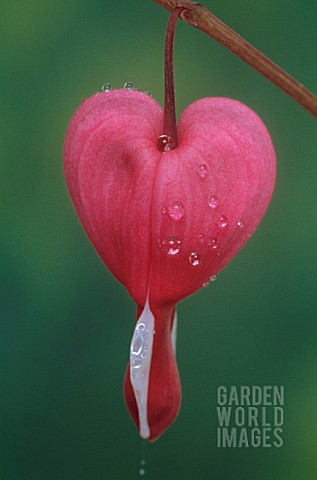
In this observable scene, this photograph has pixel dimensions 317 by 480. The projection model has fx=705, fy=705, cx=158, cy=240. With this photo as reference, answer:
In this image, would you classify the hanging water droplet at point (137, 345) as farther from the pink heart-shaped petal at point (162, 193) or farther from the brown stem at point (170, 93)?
the brown stem at point (170, 93)

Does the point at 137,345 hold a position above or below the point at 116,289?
below

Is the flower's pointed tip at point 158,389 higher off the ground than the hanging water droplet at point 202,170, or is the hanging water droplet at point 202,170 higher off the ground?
the hanging water droplet at point 202,170

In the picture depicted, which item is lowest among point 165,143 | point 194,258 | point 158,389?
point 158,389

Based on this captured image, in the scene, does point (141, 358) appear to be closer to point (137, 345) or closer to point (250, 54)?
point (137, 345)

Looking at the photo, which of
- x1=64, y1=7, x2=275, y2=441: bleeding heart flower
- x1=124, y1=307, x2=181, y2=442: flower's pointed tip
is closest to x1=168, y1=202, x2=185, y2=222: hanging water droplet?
x1=64, y1=7, x2=275, y2=441: bleeding heart flower

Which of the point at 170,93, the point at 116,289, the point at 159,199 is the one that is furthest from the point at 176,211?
the point at 116,289

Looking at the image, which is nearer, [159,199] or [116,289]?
[159,199]

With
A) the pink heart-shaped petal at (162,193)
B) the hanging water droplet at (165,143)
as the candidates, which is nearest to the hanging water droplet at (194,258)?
the pink heart-shaped petal at (162,193)
